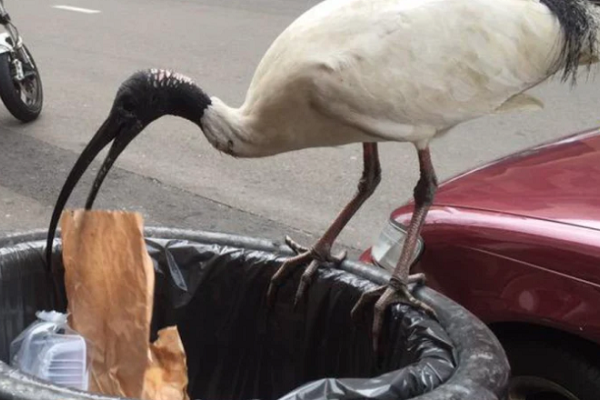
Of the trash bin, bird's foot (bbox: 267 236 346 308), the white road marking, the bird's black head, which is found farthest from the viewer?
the white road marking

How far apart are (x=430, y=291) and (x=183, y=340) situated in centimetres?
72

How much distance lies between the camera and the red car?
9.08ft

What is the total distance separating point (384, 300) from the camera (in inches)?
101

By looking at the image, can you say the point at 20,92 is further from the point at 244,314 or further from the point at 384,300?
the point at 384,300

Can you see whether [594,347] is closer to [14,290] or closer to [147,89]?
[147,89]

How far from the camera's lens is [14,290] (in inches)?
108

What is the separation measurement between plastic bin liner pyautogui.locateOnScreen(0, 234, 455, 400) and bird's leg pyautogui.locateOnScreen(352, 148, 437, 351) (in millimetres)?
40

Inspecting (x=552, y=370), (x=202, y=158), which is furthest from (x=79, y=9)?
(x=552, y=370)

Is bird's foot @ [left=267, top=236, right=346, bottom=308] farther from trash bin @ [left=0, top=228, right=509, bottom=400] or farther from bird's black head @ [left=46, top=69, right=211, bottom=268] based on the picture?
bird's black head @ [left=46, top=69, right=211, bottom=268]

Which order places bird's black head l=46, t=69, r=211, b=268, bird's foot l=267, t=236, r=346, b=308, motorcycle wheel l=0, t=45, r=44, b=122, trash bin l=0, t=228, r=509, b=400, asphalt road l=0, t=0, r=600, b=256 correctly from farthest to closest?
motorcycle wheel l=0, t=45, r=44, b=122 < asphalt road l=0, t=0, r=600, b=256 < bird's foot l=267, t=236, r=346, b=308 < trash bin l=0, t=228, r=509, b=400 < bird's black head l=46, t=69, r=211, b=268

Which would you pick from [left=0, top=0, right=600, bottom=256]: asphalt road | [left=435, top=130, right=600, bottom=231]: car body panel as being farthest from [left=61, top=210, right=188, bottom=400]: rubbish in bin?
[left=0, top=0, right=600, bottom=256]: asphalt road

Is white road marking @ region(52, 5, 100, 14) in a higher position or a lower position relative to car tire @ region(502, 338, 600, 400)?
lower

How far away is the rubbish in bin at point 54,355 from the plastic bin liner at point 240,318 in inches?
5.8

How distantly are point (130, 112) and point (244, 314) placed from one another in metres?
0.71
